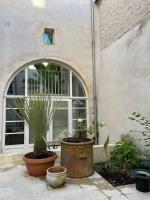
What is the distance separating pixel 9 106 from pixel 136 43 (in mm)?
3855

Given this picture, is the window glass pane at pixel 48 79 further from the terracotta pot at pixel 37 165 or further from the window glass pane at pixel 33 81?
the terracotta pot at pixel 37 165

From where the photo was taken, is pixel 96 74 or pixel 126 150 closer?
pixel 126 150

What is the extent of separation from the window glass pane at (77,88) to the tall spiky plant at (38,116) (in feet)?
10.3

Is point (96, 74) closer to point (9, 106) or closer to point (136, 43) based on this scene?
point (136, 43)

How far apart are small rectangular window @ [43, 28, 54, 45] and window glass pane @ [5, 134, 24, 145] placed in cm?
300

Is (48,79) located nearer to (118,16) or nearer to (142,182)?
(118,16)

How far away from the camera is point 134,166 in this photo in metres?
3.84

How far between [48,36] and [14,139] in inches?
132

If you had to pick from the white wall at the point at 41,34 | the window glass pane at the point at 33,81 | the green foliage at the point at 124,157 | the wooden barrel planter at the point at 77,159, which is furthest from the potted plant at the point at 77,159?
the window glass pane at the point at 33,81

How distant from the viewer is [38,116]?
3.57 meters

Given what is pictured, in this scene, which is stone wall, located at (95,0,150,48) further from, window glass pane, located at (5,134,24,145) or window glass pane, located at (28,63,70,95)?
window glass pane, located at (5,134,24,145)

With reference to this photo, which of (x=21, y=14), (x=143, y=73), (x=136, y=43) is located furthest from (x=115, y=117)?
(x=21, y=14)

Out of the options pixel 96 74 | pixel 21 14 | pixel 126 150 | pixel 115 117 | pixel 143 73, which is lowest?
pixel 126 150

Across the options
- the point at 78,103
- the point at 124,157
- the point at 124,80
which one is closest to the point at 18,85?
the point at 78,103
